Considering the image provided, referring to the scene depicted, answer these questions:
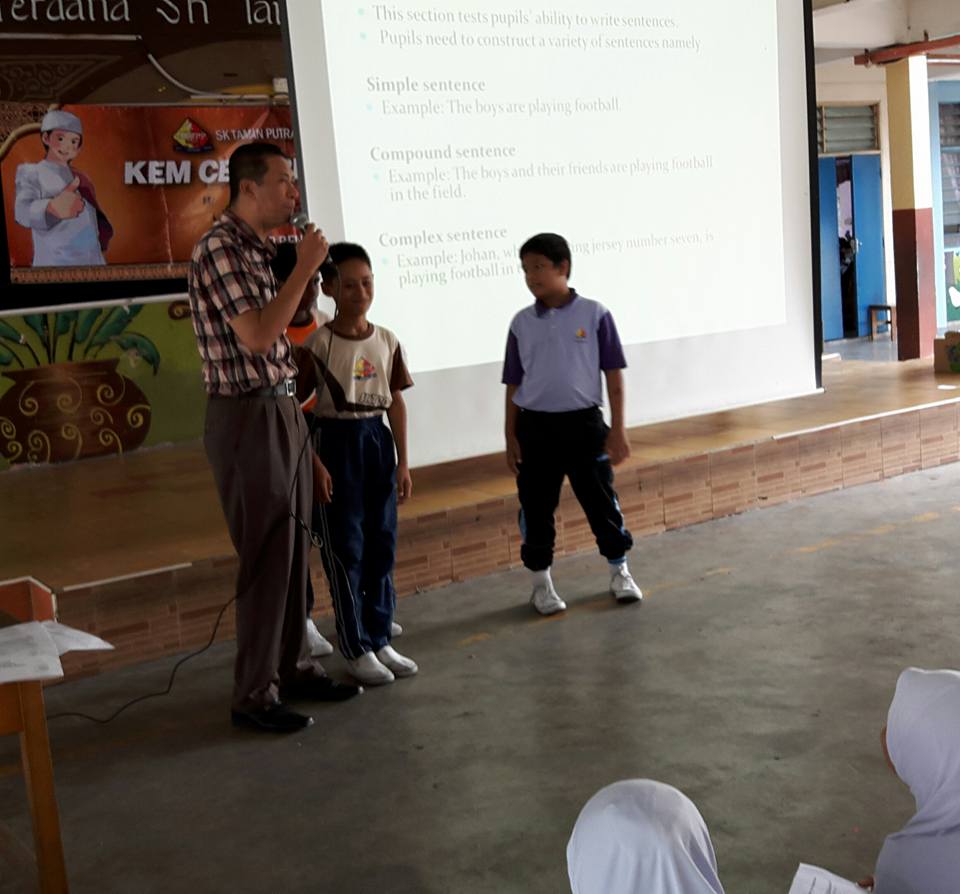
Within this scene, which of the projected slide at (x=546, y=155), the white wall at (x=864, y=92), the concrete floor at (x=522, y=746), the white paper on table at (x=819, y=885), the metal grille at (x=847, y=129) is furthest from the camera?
the metal grille at (x=847, y=129)

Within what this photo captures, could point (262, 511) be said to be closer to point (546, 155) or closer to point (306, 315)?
point (306, 315)

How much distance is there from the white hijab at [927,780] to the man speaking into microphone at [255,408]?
167 cm

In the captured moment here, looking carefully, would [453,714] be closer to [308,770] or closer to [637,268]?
[308,770]

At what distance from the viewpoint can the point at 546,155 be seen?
15.2ft

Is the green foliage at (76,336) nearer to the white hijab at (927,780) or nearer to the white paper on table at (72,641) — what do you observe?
the white paper on table at (72,641)

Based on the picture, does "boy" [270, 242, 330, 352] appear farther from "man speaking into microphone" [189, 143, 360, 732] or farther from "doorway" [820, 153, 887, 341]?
"doorway" [820, 153, 887, 341]

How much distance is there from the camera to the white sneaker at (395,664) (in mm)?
3441

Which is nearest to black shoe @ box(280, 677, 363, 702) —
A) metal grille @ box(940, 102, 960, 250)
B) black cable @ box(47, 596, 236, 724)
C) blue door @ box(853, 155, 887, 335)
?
black cable @ box(47, 596, 236, 724)

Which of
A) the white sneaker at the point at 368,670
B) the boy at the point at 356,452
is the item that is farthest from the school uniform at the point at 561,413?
the white sneaker at the point at 368,670

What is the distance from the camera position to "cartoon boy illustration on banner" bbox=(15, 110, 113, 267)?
6.11m

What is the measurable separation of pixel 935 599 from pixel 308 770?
2134 mm

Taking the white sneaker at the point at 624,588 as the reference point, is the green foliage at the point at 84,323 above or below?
above

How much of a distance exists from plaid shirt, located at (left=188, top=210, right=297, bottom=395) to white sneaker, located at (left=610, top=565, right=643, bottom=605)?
5.12ft

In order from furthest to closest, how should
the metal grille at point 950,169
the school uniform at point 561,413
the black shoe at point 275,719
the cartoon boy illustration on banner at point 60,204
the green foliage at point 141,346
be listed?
the metal grille at point 950,169 → the green foliage at point 141,346 → the cartoon boy illustration on banner at point 60,204 → the school uniform at point 561,413 → the black shoe at point 275,719
